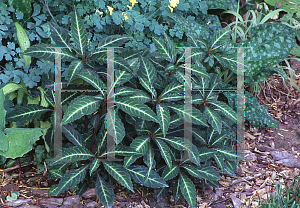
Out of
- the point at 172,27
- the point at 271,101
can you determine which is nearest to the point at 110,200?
the point at 172,27

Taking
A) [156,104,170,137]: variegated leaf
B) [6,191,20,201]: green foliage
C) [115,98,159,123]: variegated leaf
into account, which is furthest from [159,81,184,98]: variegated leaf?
[6,191,20,201]: green foliage

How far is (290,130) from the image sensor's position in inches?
117

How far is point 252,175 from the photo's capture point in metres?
2.44

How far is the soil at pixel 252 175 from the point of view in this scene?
6.68ft

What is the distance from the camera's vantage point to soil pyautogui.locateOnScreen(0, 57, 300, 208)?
2037 millimetres

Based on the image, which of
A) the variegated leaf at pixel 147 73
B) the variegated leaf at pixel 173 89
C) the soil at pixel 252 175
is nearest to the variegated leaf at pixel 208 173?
the soil at pixel 252 175

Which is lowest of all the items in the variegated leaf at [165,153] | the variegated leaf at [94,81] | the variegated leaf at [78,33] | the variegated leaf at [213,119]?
the variegated leaf at [165,153]

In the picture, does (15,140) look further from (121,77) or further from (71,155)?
(121,77)

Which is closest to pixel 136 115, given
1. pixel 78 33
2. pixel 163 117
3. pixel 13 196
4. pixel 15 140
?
pixel 163 117

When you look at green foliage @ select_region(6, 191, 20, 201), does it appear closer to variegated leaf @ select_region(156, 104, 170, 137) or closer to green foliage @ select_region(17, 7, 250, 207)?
green foliage @ select_region(17, 7, 250, 207)

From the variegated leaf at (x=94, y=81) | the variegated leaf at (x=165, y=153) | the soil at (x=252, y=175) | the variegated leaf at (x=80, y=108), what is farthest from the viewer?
the soil at (x=252, y=175)

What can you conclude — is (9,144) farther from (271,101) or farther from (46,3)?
(271,101)

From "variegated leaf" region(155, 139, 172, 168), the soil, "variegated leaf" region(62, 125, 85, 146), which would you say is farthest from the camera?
the soil

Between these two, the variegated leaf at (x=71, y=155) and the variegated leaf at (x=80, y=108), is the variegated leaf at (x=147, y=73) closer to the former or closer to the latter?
the variegated leaf at (x=80, y=108)
